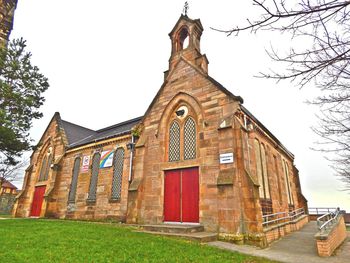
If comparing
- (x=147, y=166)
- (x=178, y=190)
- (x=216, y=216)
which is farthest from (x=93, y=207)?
(x=216, y=216)

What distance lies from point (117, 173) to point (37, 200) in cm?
1150

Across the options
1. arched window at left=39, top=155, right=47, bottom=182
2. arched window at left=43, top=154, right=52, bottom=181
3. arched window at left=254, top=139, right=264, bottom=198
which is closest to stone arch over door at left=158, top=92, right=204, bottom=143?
arched window at left=254, top=139, right=264, bottom=198

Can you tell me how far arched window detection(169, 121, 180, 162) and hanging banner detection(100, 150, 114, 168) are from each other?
217 inches

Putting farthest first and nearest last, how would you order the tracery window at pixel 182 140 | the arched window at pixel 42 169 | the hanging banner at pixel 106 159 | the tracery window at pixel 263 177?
the arched window at pixel 42 169 → the hanging banner at pixel 106 159 → the tracery window at pixel 182 140 → the tracery window at pixel 263 177

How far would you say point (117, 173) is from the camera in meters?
16.3

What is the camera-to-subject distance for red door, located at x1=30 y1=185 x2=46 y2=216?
21.5 meters

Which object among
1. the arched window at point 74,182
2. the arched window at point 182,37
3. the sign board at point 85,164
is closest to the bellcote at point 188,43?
the arched window at point 182,37

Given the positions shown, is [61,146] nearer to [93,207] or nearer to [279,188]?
[93,207]

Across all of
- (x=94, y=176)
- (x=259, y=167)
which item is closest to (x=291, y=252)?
(x=259, y=167)

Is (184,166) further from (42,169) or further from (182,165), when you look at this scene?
(42,169)

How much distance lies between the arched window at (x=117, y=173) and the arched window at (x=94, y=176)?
211cm

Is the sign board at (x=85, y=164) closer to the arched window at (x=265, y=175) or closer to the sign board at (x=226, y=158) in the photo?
the sign board at (x=226, y=158)

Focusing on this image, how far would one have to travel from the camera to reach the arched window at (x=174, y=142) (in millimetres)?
13494

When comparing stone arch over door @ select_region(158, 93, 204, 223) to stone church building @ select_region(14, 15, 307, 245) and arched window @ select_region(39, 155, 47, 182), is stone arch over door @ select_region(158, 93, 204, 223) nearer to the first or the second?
stone church building @ select_region(14, 15, 307, 245)
